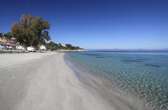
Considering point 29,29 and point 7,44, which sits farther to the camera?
point 7,44

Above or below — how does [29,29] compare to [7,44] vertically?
above

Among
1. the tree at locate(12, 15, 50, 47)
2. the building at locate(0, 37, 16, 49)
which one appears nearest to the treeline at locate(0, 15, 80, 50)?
the tree at locate(12, 15, 50, 47)

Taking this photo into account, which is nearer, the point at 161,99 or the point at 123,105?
the point at 123,105

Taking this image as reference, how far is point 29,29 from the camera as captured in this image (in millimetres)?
58375

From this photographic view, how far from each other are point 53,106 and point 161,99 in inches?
193

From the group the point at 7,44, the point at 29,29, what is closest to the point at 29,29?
the point at 29,29

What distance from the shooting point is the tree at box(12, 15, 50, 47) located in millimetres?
57562

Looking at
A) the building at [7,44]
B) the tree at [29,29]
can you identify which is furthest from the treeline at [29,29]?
the building at [7,44]

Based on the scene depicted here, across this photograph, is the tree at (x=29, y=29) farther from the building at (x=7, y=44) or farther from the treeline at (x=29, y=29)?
the building at (x=7, y=44)

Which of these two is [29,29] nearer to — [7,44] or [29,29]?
[29,29]

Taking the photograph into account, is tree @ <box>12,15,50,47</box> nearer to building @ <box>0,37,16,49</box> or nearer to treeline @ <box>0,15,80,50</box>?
treeline @ <box>0,15,80,50</box>

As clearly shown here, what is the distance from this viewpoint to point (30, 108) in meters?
5.69

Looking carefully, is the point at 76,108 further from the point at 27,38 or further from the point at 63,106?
the point at 27,38

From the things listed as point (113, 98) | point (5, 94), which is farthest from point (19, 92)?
point (113, 98)
